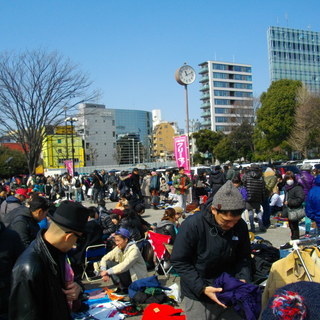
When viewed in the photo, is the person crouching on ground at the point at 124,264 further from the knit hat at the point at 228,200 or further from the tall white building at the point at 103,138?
the tall white building at the point at 103,138

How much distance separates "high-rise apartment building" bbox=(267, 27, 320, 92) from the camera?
93.6m

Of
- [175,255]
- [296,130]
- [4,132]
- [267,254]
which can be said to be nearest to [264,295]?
[175,255]

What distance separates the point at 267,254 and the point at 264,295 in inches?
119

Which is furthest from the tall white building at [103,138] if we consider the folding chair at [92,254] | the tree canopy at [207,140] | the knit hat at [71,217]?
the knit hat at [71,217]

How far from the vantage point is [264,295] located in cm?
288

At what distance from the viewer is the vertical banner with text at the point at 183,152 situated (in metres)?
13.8

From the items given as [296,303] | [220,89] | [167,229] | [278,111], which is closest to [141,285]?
[167,229]

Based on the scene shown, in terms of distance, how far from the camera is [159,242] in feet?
22.1

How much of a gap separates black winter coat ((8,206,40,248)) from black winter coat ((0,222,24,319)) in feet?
5.07

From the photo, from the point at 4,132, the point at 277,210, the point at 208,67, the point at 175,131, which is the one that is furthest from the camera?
the point at 175,131

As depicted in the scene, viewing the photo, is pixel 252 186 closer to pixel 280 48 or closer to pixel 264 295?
pixel 264 295

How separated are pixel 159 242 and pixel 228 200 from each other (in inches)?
171

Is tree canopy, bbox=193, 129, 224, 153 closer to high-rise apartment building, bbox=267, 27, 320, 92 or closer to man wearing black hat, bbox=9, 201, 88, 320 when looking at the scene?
high-rise apartment building, bbox=267, 27, 320, 92

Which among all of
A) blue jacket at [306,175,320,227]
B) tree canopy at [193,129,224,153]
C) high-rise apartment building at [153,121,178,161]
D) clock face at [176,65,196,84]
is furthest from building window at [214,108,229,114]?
blue jacket at [306,175,320,227]
